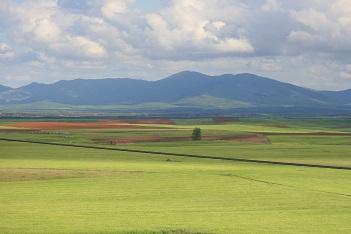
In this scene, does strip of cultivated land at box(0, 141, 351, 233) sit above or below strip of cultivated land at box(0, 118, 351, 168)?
below

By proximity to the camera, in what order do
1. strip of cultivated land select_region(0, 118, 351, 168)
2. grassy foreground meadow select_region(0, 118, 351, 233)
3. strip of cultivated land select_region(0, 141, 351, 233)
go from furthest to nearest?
1. strip of cultivated land select_region(0, 118, 351, 168)
2. grassy foreground meadow select_region(0, 118, 351, 233)
3. strip of cultivated land select_region(0, 141, 351, 233)

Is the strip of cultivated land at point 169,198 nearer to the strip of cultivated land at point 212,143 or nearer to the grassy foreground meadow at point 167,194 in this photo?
the grassy foreground meadow at point 167,194

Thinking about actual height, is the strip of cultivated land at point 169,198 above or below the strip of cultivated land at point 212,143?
below

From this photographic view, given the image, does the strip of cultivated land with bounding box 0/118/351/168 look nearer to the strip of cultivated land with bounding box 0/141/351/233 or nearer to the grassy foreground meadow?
the grassy foreground meadow

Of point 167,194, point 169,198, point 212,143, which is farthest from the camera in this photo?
point 212,143

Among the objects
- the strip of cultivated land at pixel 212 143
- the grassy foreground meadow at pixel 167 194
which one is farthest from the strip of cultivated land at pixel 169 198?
the strip of cultivated land at pixel 212 143

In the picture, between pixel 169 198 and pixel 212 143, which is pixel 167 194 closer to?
pixel 169 198

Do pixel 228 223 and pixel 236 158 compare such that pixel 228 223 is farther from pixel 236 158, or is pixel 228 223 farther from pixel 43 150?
pixel 43 150

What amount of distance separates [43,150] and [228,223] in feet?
207

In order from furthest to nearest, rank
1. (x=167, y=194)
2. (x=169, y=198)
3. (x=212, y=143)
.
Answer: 1. (x=212, y=143)
2. (x=167, y=194)
3. (x=169, y=198)

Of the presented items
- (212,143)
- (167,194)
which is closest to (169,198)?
(167,194)

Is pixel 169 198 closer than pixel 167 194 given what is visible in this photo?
Yes

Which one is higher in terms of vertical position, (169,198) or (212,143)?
(212,143)

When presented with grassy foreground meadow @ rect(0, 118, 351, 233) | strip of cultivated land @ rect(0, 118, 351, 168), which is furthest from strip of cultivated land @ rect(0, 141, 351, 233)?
strip of cultivated land @ rect(0, 118, 351, 168)
